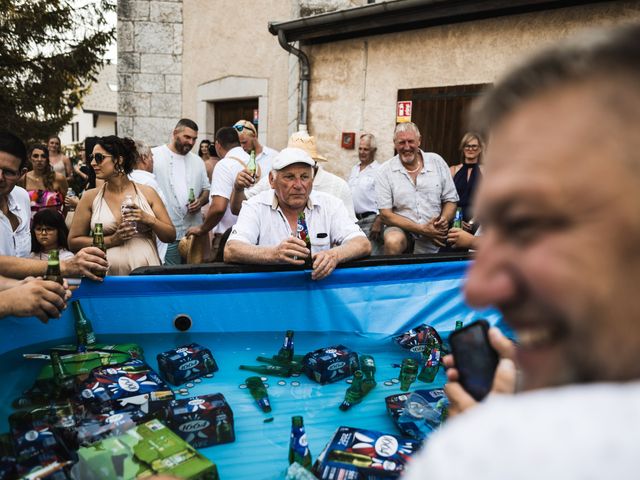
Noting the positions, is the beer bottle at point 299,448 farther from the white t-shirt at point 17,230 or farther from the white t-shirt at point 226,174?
the white t-shirt at point 226,174

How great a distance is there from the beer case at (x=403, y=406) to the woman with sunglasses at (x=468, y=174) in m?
3.17

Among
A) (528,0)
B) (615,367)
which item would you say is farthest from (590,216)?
(528,0)

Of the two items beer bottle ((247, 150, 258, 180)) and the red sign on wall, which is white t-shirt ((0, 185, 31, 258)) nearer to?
beer bottle ((247, 150, 258, 180))

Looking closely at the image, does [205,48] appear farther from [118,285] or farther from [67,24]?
[118,285]

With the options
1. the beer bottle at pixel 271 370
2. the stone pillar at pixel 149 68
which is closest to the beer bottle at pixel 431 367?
the beer bottle at pixel 271 370

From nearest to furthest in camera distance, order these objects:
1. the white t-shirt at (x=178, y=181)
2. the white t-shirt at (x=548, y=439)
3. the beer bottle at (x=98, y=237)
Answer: the white t-shirt at (x=548, y=439) < the beer bottle at (x=98, y=237) < the white t-shirt at (x=178, y=181)

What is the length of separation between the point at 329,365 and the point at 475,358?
67.6 inches

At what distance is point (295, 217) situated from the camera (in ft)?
13.3

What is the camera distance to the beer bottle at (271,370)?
9.41ft

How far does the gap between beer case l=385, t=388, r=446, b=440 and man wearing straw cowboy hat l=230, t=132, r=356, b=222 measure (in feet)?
7.50

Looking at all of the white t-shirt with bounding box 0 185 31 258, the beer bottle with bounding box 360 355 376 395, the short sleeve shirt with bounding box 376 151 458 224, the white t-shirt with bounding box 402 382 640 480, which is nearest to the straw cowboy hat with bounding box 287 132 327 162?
the short sleeve shirt with bounding box 376 151 458 224

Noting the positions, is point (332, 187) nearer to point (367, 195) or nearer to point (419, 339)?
point (367, 195)

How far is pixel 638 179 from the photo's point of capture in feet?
1.71

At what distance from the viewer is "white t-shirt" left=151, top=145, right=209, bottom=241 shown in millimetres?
5836
